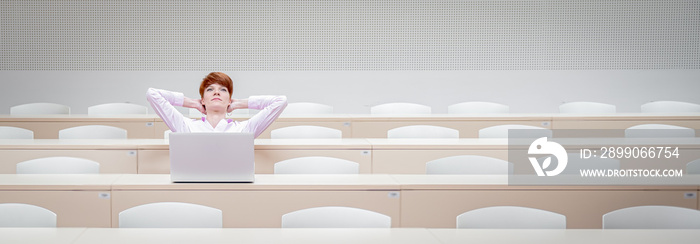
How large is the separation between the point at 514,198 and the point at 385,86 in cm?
498

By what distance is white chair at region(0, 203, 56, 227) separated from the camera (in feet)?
7.79

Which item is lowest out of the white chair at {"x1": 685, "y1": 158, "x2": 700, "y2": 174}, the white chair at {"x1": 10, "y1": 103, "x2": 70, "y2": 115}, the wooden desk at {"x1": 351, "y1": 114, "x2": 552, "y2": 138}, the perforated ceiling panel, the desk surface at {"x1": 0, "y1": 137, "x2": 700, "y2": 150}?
the white chair at {"x1": 685, "y1": 158, "x2": 700, "y2": 174}

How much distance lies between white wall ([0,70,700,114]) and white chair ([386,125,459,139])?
317 cm

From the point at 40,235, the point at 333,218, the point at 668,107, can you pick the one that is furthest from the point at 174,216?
the point at 668,107

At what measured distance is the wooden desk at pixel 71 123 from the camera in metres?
5.23

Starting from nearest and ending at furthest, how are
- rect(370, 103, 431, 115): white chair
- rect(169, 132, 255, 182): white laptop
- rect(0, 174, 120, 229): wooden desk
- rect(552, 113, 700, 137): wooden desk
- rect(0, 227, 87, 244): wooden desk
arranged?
rect(0, 227, 87, 244): wooden desk → rect(169, 132, 255, 182): white laptop → rect(0, 174, 120, 229): wooden desk → rect(552, 113, 700, 137): wooden desk → rect(370, 103, 431, 115): white chair

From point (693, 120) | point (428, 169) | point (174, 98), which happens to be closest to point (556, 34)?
point (693, 120)

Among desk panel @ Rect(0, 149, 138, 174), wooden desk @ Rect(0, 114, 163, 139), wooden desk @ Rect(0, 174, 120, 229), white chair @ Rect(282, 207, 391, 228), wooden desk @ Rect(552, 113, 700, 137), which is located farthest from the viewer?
wooden desk @ Rect(552, 113, 700, 137)

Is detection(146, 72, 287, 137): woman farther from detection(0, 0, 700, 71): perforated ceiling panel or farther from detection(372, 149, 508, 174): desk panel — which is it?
detection(0, 0, 700, 71): perforated ceiling panel

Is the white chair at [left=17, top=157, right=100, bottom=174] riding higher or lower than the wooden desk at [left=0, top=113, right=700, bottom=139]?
lower

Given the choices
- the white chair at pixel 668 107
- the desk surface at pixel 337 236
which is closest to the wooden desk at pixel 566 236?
the desk surface at pixel 337 236

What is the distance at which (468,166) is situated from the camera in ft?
11.6

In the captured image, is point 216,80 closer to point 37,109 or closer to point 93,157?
point 93,157

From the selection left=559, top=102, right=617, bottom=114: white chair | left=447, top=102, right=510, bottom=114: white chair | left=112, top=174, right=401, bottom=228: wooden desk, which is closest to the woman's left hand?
left=112, top=174, right=401, bottom=228: wooden desk
